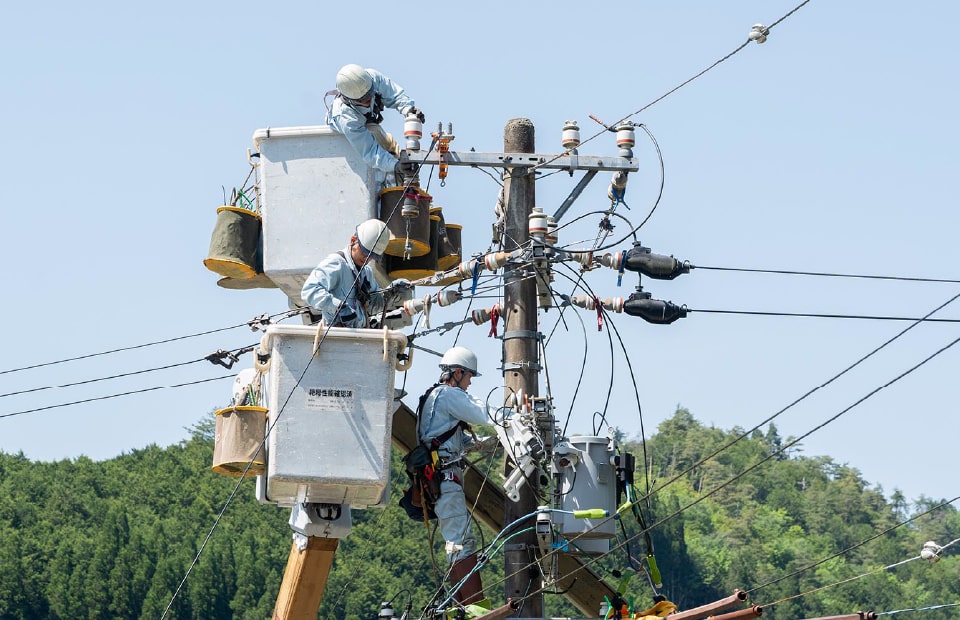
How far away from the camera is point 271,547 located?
72250 mm

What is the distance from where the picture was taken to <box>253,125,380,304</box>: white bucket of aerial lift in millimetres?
13977

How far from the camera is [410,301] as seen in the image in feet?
45.6

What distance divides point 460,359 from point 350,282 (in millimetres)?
1003

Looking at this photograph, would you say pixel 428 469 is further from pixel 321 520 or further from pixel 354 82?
pixel 354 82

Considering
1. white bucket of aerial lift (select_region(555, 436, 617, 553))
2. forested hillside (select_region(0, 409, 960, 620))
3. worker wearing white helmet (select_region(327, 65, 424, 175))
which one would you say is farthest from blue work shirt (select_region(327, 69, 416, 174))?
forested hillside (select_region(0, 409, 960, 620))

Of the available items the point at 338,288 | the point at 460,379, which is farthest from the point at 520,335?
the point at 338,288

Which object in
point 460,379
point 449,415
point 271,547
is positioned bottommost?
point 449,415

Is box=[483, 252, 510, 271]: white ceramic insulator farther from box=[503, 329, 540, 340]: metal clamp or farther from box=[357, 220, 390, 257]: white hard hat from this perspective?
box=[357, 220, 390, 257]: white hard hat

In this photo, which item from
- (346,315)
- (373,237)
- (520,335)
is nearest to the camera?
(346,315)

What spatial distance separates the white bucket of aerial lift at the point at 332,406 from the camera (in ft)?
40.8

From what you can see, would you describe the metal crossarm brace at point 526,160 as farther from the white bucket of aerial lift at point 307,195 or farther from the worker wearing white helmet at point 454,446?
the worker wearing white helmet at point 454,446

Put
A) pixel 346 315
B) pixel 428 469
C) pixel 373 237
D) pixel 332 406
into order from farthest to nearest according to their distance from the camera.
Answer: pixel 428 469
pixel 373 237
pixel 346 315
pixel 332 406

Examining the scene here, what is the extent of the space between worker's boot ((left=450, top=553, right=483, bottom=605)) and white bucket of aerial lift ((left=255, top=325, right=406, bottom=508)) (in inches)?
39.4

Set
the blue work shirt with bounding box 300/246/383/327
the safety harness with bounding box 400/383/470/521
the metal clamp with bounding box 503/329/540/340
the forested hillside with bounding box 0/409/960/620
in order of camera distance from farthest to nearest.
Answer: the forested hillside with bounding box 0/409/960/620 < the metal clamp with bounding box 503/329/540/340 < the safety harness with bounding box 400/383/470/521 < the blue work shirt with bounding box 300/246/383/327
